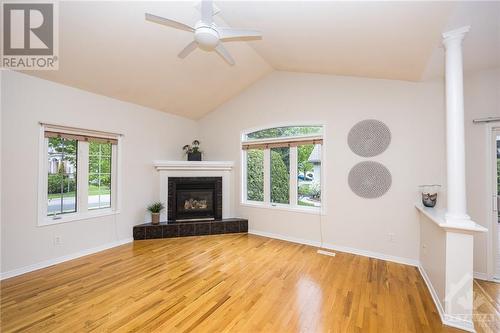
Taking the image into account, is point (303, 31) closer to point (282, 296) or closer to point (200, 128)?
point (282, 296)

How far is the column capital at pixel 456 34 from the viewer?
190 cm

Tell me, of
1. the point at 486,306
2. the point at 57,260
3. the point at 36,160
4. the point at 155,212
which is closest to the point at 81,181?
the point at 36,160

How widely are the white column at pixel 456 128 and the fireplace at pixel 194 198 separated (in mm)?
3685

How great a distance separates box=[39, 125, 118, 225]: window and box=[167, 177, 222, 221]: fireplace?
104 centimetres

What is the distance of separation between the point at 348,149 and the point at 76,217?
439 centimetres

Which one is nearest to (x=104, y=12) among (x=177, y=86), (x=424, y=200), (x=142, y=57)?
(x=142, y=57)

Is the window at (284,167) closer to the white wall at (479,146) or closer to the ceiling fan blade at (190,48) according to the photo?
the white wall at (479,146)

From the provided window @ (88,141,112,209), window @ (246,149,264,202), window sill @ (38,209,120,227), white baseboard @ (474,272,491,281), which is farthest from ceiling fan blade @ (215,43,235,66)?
white baseboard @ (474,272,491,281)

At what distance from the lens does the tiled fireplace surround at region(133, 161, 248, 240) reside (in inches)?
162

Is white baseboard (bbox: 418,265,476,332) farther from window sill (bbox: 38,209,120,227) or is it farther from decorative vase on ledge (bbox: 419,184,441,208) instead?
window sill (bbox: 38,209,120,227)

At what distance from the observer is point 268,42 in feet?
10.1

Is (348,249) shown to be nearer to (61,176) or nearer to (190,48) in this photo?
(190,48)

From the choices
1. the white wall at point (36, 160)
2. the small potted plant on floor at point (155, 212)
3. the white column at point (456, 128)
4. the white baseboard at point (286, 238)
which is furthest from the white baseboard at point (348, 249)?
the white wall at point (36, 160)

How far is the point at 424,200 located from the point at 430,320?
1442 mm
